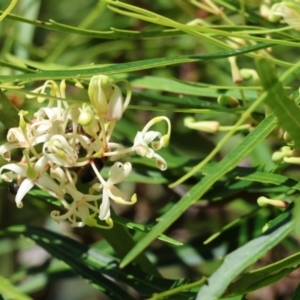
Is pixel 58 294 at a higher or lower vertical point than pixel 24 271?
lower

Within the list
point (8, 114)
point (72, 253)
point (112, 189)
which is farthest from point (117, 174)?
point (72, 253)

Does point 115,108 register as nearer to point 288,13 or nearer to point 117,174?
point 117,174

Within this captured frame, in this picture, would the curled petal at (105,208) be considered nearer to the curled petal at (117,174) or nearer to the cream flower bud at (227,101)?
the curled petal at (117,174)

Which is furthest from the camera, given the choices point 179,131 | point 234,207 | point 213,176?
point 179,131

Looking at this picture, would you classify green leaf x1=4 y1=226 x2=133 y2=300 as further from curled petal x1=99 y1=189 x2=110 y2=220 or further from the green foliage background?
curled petal x1=99 y1=189 x2=110 y2=220

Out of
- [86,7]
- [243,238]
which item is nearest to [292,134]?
[243,238]

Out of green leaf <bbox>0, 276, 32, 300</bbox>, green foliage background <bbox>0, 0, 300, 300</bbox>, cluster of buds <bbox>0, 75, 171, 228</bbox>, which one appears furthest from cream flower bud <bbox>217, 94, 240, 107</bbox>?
green leaf <bbox>0, 276, 32, 300</bbox>

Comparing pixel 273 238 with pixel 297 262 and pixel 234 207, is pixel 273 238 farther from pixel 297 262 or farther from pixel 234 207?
pixel 234 207

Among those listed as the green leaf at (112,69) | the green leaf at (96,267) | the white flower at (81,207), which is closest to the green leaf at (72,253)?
the green leaf at (96,267)
